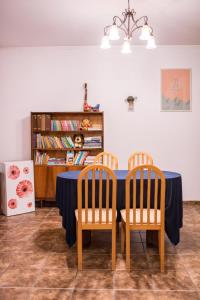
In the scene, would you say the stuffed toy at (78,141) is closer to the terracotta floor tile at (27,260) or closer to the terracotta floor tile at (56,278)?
the terracotta floor tile at (27,260)

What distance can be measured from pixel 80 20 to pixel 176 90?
212 centimetres

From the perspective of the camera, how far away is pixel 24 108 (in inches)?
218

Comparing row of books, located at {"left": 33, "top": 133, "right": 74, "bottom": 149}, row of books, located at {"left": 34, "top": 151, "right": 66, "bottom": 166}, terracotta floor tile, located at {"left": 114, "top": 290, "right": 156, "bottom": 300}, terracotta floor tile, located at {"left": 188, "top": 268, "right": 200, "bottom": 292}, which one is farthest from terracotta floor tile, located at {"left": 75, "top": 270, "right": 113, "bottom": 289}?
row of books, located at {"left": 33, "top": 133, "right": 74, "bottom": 149}

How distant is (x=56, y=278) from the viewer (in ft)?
8.67

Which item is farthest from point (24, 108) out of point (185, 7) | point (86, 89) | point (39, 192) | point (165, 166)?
point (185, 7)

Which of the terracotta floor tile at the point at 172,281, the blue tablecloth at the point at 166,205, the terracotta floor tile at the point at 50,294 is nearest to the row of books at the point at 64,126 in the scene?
the blue tablecloth at the point at 166,205

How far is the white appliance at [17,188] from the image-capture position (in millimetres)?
4785

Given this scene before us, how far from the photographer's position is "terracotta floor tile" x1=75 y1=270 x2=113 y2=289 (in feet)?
8.21

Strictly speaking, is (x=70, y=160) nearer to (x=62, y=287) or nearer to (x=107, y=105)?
(x=107, y=105)

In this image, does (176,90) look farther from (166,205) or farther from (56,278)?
(56,278)

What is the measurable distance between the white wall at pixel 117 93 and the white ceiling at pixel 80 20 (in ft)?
0.86

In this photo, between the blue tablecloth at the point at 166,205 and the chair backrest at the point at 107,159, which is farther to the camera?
the chair backrest at the point at 107,159

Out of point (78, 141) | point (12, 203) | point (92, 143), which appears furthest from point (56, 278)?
point (78, 141)

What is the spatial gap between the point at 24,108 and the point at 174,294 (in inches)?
163
